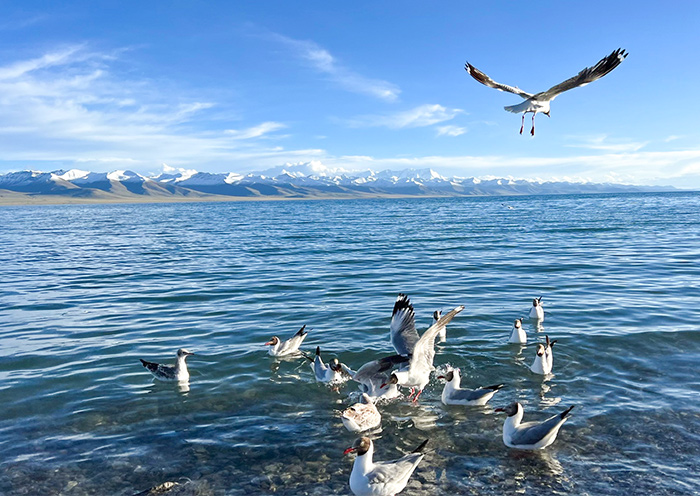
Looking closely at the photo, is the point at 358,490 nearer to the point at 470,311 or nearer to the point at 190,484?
the point at 190,484

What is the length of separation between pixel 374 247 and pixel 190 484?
32602mm

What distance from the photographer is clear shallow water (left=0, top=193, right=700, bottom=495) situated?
8453 mm

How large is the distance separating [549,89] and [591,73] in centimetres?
109

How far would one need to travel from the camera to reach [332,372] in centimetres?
1212

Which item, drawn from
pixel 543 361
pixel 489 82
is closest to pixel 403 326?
pixel 543 361

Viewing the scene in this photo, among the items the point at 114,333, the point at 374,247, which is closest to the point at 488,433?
the point at 114,333

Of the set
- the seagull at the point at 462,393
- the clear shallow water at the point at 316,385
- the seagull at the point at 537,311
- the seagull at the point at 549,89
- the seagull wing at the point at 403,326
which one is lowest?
the clear shallow water at the point at 316,385

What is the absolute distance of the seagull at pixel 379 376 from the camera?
36.9 feet

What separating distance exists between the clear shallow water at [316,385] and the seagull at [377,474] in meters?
0.47

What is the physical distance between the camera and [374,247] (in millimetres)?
40312

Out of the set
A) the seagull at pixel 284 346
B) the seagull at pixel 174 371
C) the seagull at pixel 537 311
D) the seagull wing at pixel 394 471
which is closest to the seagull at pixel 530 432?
the seagull wing at pixel 394 471

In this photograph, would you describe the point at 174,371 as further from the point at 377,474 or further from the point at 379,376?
the point at 377,474

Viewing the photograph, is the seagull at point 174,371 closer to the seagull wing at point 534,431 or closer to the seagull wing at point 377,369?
the seagull wing at point 377,369

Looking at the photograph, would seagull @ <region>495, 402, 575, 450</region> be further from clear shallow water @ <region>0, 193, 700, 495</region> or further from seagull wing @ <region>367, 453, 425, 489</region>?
seagull wing @ <region>367, 453, 425, 489</region>
